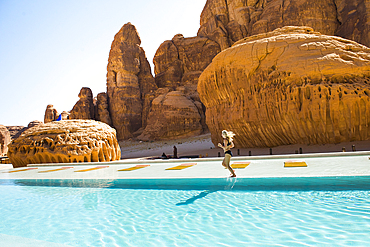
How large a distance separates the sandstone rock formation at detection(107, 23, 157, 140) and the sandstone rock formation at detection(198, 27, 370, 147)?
2677cm

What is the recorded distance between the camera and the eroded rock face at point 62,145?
39.5 feet

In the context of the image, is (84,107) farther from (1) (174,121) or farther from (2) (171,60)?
(2) (171,60)

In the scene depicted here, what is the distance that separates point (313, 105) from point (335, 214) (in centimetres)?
1032

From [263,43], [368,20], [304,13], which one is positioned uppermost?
[304,13]

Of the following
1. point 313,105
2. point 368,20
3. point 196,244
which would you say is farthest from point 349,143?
point 368,20

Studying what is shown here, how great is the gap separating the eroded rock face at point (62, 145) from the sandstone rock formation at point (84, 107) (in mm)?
27716

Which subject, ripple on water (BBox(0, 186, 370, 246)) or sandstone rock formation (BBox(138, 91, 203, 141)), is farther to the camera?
sandstone rock formation (BBox(138, 91, 203, 141))

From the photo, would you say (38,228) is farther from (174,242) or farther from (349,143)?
(349,143)

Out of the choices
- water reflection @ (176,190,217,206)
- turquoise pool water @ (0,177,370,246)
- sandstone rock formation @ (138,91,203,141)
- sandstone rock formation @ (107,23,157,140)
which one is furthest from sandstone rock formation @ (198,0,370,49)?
water reflection @ (176,190,217,206)

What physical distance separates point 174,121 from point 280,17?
2045 centimetres

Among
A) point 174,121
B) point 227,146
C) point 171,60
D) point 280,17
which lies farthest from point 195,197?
point 171,60

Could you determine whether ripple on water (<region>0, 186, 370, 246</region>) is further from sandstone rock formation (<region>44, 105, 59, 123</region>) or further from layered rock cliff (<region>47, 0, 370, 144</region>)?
sandstone rock formation (<region>44, 105, 59, 123</region>)

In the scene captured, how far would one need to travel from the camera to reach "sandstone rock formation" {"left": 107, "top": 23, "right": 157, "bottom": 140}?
40419 millimetres

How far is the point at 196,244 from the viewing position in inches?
101
